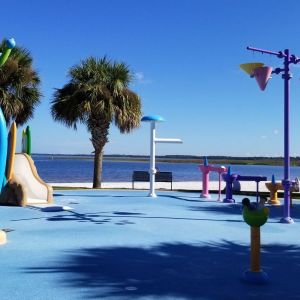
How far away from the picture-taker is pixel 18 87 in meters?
18.8

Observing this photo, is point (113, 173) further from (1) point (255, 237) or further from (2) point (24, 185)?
(1) point (255, 237)

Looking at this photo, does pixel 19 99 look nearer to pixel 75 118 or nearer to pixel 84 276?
pixel 75 118

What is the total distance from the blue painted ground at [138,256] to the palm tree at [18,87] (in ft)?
27.0

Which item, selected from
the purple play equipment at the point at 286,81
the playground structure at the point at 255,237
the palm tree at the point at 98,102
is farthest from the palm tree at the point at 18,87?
the playground structure at the point at 255,237

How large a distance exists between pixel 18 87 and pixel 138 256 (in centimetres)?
1434

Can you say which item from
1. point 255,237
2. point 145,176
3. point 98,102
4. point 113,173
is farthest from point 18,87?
point 113,173

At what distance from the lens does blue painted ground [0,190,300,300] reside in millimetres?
4754

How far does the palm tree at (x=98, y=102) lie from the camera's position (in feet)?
65.4

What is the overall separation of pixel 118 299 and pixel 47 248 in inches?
108

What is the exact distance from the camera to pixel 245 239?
26.1 feet

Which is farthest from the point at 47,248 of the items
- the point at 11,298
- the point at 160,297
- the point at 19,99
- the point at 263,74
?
the point at 19,99

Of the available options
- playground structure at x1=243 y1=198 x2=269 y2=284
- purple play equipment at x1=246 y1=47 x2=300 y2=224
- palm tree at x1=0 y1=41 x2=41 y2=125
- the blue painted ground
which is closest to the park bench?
palm tree at x1=0 y1=41 x2=41 y2=125

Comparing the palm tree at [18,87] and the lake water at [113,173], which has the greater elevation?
the palm tree at [18,87]

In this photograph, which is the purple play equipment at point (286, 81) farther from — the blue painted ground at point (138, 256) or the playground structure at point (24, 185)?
the playground structure at point (24, 185)
